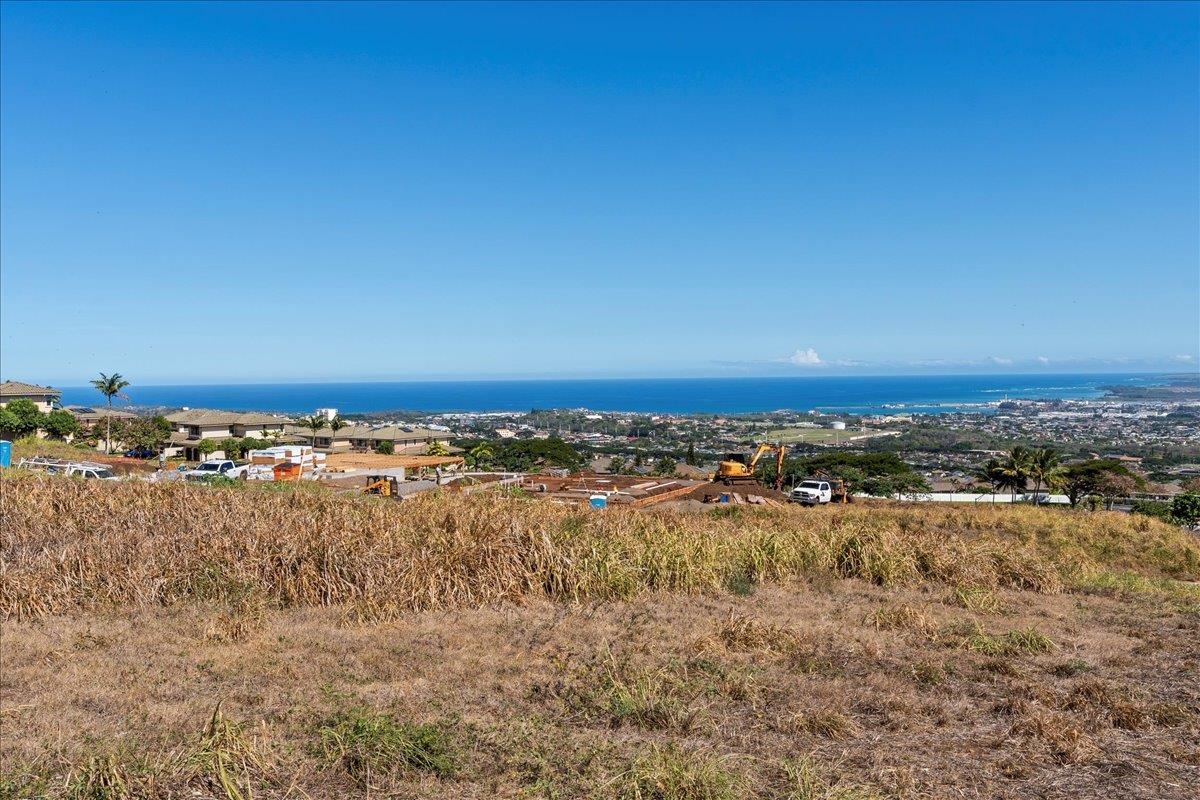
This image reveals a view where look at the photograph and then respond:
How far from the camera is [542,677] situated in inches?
277

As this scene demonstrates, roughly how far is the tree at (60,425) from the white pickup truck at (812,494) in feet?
136

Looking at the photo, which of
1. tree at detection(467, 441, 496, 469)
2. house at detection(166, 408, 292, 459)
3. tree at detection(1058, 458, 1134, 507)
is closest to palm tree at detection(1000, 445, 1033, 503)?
tree at detection(1058, 458, 1134, 507)

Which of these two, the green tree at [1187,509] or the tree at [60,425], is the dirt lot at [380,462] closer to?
the tree at [60,425]

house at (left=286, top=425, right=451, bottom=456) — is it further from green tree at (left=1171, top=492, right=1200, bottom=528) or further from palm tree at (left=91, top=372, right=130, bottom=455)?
green tree at (left=1171, top=492, right=1200, bottom=528)

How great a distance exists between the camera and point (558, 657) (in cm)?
767

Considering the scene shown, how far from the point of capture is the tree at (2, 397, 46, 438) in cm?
4138

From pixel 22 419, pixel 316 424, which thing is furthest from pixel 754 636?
pixel 22 419

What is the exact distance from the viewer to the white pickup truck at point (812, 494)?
30.3 meters

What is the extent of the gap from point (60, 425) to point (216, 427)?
897 centimetres

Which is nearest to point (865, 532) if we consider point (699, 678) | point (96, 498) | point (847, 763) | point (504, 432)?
point (699, 678)

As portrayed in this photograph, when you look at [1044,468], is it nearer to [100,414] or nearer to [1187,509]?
[1187,509]

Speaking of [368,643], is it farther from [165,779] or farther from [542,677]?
[165,779]

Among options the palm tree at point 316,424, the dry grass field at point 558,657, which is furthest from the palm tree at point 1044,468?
the palm tree at point 316,424

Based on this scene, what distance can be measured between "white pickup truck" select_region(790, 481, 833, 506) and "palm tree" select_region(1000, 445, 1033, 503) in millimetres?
12212
